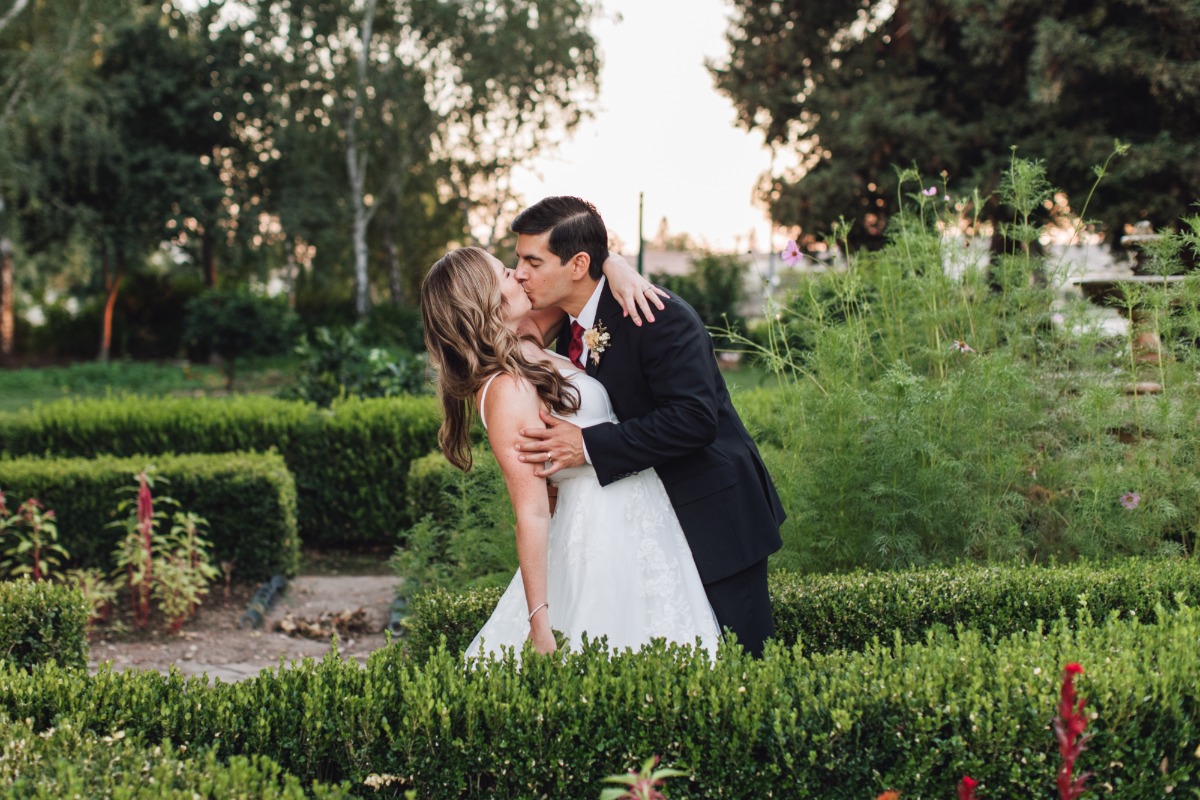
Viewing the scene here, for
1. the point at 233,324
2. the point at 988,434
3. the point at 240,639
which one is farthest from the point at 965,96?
the point at 240,639

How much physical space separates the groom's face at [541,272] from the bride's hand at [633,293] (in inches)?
5.7

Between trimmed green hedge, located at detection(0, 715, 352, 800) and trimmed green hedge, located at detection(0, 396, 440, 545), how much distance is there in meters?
6.59

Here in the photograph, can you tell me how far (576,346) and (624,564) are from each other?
759 mm

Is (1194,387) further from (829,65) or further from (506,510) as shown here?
(829,65)

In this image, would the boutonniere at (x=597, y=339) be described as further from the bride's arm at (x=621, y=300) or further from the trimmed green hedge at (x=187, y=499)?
the trimmed green hedge at (x=187, y=499)

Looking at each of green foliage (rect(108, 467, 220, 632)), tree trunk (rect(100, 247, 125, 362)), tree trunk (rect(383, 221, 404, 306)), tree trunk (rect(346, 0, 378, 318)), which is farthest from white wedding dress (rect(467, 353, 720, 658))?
tree trunk (rect(383, 221, 404, 306))

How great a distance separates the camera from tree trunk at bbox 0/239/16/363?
28422 mm

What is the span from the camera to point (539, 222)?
3.05 meters

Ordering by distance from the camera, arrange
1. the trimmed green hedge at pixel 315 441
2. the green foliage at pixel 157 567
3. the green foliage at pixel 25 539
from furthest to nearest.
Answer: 1. the trimmed green hedge at pixel 315 441
2. the green foliage at pixel 25 539
3. the green foliage at pixel 157 567

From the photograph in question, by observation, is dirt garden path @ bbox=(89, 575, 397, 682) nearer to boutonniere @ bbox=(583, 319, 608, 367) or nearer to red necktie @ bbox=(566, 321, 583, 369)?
red necktie @ bbox=(566, 321, 583, 369)

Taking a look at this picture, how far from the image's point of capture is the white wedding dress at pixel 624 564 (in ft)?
10.1

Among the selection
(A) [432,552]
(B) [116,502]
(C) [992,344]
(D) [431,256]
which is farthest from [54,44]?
(C) [992,344]

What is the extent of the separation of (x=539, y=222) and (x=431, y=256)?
127 feet

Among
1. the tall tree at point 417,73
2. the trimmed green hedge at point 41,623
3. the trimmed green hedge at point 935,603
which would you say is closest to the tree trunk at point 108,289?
the tall tree at point 417,73
